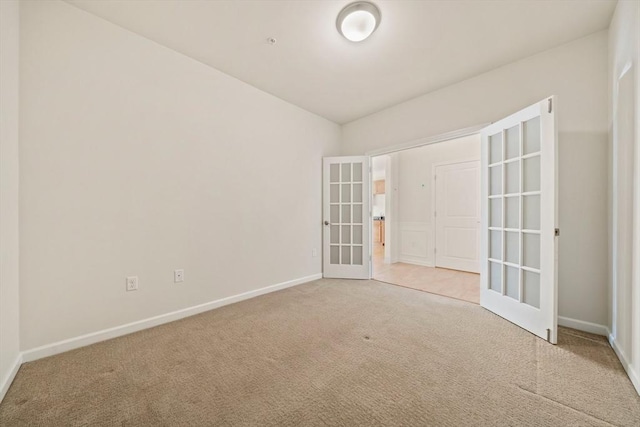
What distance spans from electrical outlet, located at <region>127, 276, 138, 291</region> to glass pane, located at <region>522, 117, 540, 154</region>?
3.69 meters

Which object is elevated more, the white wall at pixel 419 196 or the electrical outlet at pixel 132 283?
the white wall at pixel 419 196

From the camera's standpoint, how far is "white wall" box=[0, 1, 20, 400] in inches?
56.3

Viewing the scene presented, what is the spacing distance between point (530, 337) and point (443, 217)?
3.15m

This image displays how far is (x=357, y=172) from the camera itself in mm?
4012

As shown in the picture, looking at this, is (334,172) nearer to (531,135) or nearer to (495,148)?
(495,148)

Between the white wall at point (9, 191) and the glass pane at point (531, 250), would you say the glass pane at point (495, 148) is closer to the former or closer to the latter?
the glass pane at point (531, 250)

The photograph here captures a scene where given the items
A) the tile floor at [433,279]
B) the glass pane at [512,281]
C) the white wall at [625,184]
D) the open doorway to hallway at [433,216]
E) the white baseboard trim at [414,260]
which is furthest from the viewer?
the white baseboard trim at [414,260]

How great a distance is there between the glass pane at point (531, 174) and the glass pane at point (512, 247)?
0.45 meters

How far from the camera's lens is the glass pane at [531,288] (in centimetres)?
212

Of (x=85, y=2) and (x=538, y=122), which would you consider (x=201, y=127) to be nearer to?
(x=85, y=2)

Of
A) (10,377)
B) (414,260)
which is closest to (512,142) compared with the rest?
(414,260)

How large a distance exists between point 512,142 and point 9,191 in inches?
155

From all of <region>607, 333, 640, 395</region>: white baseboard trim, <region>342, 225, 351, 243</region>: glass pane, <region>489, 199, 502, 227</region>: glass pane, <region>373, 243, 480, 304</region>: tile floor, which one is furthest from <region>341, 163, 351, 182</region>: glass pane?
<region>607, 333, 640, 395</region>: white baseboard trim

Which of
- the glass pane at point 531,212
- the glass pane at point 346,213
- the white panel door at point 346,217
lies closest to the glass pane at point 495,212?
the glass pane at point 531,212
